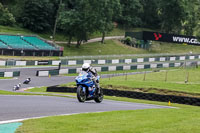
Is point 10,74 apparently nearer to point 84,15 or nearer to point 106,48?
point 84,15

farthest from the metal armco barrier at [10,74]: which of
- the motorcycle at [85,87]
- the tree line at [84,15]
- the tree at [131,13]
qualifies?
the tree at [131,13]

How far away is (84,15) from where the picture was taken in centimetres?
7044

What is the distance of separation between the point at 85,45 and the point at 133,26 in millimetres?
26372

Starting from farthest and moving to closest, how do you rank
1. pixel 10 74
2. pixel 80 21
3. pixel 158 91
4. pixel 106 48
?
pixel 106 48 → pixel 80 21 → pixel 10 74 → pixel 158 91

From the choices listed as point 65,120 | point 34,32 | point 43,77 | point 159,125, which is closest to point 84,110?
point 65,120

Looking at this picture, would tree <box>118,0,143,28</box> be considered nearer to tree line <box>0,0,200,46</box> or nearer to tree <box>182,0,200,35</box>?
tree line <box>0,0,200,46</box>

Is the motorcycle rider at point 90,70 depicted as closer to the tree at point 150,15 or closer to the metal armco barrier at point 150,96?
the metal armco barrier at point 150,96

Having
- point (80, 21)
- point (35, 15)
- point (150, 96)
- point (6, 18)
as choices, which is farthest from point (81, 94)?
point (35, 15)

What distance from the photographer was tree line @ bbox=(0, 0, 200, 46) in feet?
231

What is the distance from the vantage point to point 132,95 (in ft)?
87.8

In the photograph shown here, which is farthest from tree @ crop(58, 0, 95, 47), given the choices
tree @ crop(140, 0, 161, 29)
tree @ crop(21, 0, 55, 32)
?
tree @ crop(140, 0, 161, 29)

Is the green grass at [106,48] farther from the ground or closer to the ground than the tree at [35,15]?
closer to the ground

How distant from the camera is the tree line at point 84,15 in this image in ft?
231

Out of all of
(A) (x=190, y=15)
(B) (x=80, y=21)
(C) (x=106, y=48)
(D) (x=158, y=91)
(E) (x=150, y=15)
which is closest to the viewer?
(D) (x=158, y=91)
